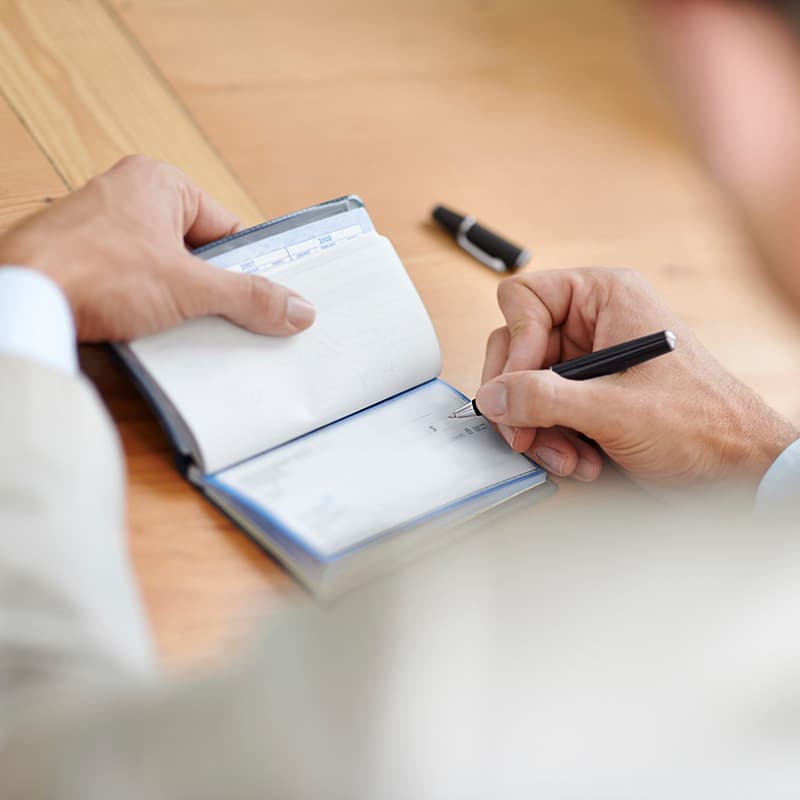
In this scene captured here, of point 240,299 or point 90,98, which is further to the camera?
point 90,98

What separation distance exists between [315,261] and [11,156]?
0.36 m

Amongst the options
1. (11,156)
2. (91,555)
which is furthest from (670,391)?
(11,156)

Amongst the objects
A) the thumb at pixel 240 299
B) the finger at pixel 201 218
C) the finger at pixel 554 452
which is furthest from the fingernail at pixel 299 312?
the finger at pixel 554 452

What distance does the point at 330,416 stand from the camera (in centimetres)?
78

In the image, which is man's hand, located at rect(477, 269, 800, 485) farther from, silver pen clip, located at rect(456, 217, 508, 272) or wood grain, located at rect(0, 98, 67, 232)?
wood grain, located at rect(0, 98, 67, 232)

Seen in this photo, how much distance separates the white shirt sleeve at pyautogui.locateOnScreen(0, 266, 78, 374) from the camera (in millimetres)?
645

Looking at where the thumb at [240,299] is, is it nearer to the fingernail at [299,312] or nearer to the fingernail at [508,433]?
the fingernail at [299,312]

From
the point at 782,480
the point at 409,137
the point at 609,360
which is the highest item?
A: the point at 409,137

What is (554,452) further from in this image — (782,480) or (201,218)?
(201,218)

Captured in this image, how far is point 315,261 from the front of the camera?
0.82 meters

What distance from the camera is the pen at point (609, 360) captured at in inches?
32.1

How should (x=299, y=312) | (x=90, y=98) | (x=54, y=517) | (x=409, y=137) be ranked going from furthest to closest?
(x=409, y=137) → (x=90, y=98) → (x=299, y=312) → (x=54, y=517)

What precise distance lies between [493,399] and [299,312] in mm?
172

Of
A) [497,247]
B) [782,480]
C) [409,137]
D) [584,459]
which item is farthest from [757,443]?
[409,137]
